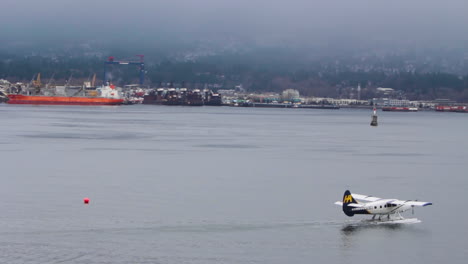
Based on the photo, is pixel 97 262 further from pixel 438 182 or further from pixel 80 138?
pixel 80 138

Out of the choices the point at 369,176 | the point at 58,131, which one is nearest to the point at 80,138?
the point at 58,131

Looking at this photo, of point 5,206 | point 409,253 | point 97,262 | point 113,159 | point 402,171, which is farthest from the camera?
point 113,159

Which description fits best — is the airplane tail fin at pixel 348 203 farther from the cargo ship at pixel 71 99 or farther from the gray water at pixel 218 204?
the cargo ship at pixel 71 99

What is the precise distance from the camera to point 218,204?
2464 centimetres

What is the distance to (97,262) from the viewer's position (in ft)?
57.2

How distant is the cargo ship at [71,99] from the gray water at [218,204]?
338ft

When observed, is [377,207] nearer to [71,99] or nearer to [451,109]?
[71,99]

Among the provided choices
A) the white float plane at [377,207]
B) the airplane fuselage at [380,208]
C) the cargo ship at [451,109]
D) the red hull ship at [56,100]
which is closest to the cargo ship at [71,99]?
the red hull ship at [56,100]

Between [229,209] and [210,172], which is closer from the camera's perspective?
[229,209]

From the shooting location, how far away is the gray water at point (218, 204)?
18766 mm

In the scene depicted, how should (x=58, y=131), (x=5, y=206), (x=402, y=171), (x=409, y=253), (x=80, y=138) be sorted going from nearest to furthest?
(x=409, y=253) < (x=5, y=206) < (x=402, y=171) < (x=80, y=138) < (x=58, y=131)

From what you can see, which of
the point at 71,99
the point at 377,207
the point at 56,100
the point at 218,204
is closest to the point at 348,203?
the point at 377,207

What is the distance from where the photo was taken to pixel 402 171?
3534cm

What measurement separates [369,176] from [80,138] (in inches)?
966
